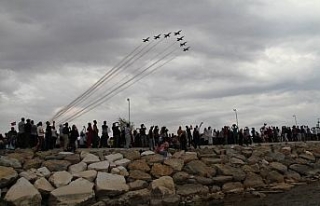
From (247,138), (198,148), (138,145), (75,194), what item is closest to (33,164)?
(75,194)

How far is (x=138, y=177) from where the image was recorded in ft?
69.4

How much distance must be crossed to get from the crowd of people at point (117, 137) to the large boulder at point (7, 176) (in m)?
3.11

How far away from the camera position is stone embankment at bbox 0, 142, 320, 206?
18.7 metres

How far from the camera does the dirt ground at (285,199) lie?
2000cm

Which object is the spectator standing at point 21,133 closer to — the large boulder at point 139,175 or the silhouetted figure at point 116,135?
the silhouetted figure at point 116,135

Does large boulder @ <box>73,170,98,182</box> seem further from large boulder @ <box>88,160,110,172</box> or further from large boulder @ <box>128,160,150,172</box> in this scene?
large boulder @ <box>128,160,150,172</box>

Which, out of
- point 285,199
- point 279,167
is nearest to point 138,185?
point 285,199

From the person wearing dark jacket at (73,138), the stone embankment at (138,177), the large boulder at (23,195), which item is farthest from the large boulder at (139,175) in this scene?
the large boulder at (23,195)

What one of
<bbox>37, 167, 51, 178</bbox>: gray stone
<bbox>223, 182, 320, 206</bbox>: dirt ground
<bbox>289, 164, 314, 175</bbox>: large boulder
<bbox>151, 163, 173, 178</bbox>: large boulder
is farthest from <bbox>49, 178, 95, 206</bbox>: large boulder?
<bbox>289, 164, 314, 175</bbox>: large boulder

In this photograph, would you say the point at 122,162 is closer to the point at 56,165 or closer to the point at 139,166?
the point at 139,166

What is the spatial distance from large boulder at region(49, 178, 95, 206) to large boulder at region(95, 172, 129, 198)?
1.29ft

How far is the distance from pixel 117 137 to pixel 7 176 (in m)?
7.81

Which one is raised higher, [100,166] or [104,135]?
[104,135]

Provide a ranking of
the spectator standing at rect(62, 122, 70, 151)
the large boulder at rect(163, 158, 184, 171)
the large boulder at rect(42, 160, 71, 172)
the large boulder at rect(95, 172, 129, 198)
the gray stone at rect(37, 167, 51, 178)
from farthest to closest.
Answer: the spectator standing at rect(62, 122, 70, 151) < the large boulder at rect(163, 158, 184, 171) < the large boulder at rect(42, 160, 71, 172) < the gray stone at rect(37, 167, 51, 178) < the large boulder at rect(95, 172, 129, 198)
